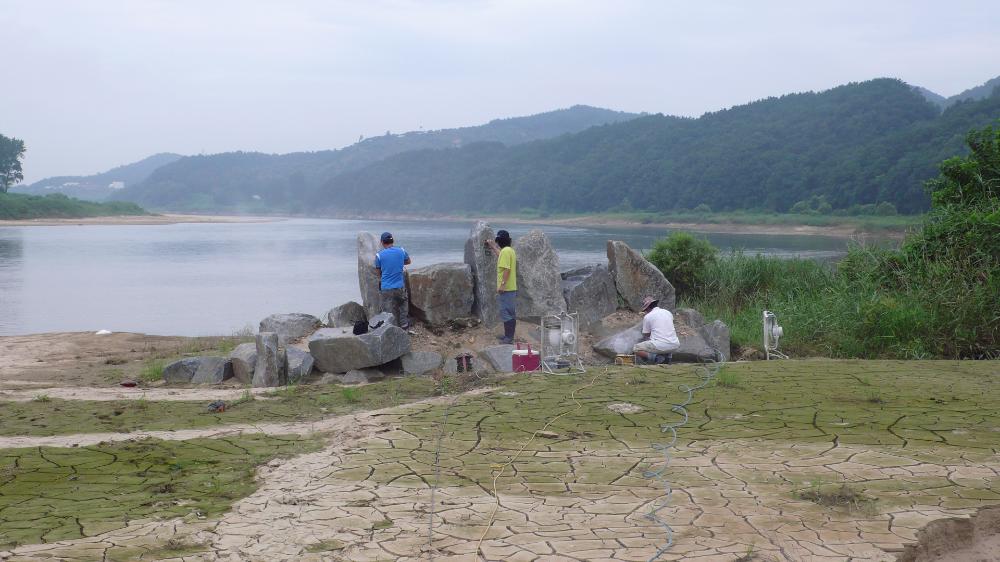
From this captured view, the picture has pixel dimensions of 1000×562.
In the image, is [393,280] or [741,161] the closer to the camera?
[393,280]

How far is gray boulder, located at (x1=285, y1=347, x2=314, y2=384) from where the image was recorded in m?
10.7

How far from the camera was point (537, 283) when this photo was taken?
13.5 metres

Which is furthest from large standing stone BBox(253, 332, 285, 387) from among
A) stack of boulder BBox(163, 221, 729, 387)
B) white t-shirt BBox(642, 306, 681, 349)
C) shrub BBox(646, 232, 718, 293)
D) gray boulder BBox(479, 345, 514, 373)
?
shrub BBox(646, 232, 718, 293)

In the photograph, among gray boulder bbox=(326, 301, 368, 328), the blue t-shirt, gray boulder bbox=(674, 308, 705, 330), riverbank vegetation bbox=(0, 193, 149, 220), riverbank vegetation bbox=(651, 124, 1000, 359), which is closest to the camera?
riverbank vegetation bbox=(651, 124, 1000, 359)

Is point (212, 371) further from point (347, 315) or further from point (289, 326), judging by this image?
point (347, 315)

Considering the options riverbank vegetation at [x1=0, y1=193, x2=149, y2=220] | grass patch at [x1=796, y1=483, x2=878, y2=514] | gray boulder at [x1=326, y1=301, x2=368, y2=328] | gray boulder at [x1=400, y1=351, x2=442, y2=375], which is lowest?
gray boulder at [x1=400, y1=351, x2=442, y2=375]

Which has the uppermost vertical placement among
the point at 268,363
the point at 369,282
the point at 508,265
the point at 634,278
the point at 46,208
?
the point at 46,208

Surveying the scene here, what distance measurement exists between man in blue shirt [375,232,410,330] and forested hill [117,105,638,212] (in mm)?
114432

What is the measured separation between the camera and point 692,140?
7769 cm

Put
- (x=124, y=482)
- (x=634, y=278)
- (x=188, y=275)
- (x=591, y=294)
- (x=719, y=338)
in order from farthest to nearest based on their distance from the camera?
(x=188, y=275), (x=634, y=278), (x=591, y=294), (x=719, y=338), (x=124, y=482)

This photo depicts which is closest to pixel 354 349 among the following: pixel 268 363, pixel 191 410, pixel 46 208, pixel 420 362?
pixel 420 362

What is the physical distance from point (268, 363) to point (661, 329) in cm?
492

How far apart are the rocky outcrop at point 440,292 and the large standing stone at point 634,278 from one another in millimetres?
2866

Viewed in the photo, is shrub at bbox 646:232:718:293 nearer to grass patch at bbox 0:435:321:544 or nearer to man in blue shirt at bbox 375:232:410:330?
man in blue shirt at bbox 375:232:410:330
